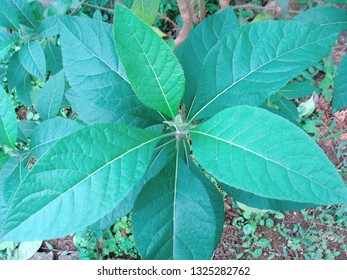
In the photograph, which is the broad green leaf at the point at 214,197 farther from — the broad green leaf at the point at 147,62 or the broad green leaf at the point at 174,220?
the broad green leaf at the point at 147,62

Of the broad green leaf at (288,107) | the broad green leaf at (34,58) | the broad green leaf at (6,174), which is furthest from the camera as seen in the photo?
the broad green leaf at (288,107)

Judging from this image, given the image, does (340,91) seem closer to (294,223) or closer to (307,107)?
(307,107)

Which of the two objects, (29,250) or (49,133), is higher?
(49,133)

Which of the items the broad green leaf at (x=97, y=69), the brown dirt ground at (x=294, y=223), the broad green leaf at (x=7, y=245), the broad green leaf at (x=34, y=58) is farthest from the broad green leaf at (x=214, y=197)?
the broad green leaf at (x=7, y=245)

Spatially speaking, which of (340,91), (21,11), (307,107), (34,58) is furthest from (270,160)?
(307,107)

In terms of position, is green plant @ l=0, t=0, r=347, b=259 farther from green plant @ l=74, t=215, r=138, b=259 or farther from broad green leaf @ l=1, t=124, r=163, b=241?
green plant @ l=74, t=215, r=138, b=259

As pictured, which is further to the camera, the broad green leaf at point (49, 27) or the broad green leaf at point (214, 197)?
the broad green leaf at point (49, 27)

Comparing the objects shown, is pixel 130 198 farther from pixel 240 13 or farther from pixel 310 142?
pixel 240 13

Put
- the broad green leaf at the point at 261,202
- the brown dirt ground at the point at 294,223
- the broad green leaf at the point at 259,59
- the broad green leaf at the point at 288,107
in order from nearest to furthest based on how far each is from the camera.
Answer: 1. the broad green leaf at the point at 259,59
2. the broad green leaf at the point at 261,202
3. the broad green leaf at the point at 288,107
4. the brown dirt ground at the point at 294,223
